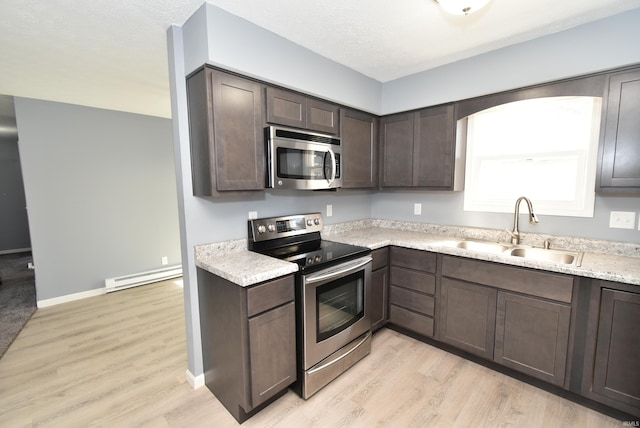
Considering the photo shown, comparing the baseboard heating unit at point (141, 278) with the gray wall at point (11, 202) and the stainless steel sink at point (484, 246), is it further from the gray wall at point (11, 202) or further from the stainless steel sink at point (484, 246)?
the gray wall at point (11, 202)

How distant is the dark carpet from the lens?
2871 millimetres

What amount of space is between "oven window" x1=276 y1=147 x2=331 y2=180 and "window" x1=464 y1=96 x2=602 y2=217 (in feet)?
4.97

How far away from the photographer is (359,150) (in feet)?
9.43

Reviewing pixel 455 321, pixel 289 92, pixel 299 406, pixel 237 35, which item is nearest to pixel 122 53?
pixel 237 35

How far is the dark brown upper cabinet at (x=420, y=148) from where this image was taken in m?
2.62

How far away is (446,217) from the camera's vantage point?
9.51 ft

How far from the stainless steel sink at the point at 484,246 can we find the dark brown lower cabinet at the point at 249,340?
1679mm

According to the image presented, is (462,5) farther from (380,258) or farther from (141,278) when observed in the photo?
(141,278)

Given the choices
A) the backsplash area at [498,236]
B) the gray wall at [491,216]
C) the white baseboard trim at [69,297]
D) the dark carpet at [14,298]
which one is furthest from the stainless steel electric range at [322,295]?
the white baseboard trim at [69,297]

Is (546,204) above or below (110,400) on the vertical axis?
above

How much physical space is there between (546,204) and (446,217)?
82 centimetres

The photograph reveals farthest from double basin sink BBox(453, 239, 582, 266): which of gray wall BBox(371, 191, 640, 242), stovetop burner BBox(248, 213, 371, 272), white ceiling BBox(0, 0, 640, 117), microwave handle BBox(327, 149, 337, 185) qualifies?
white ceiling BBox(0, 0, 640, 117)

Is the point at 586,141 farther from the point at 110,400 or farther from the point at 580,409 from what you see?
the point at 110,400

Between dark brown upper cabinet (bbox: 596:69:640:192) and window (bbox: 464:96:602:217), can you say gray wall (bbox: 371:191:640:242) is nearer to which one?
window (bbox: 464:96:602:217)
